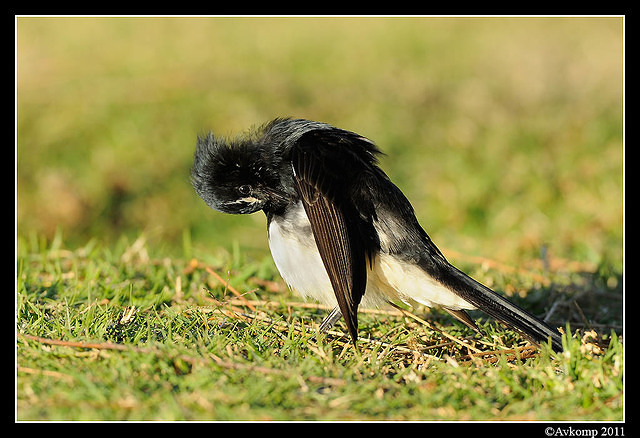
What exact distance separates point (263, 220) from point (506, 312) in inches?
156

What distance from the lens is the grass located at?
273cm

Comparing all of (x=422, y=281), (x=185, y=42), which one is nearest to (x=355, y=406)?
(x=422, y=281)

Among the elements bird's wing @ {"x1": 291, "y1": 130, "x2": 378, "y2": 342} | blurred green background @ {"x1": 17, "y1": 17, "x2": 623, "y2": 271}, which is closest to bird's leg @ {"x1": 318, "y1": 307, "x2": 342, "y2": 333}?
bird's wing @ {"x1": 291, "y1": 130, "x2": 378, "y2": 342}

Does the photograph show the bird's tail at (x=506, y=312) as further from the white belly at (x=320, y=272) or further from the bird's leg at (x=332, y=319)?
the bird's leg at (x=332, y=319)

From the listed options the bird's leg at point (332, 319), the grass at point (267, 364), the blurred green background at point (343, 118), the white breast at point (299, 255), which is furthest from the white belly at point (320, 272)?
the blurred green background at point (343, 118)

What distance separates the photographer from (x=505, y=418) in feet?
9.13

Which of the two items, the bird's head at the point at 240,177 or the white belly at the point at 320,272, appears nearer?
the white belly at the point at 320,272

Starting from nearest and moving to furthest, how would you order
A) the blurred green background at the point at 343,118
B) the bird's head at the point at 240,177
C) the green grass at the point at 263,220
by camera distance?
the green grass at the point at 263,220
the bird's head at the point at 240,177
the blurred green background at the point at 343,118

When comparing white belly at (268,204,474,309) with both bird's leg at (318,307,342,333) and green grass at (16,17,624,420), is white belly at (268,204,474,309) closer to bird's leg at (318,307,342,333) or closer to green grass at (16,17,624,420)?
bird's leg at (318,307,342,333)

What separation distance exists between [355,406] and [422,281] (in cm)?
93

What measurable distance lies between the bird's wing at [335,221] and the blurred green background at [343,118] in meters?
1.98

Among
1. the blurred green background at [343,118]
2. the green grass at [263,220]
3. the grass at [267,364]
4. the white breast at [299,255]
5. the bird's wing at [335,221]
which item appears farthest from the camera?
the blurred green background at [343,118]

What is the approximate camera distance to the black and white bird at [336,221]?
10.8 ft
